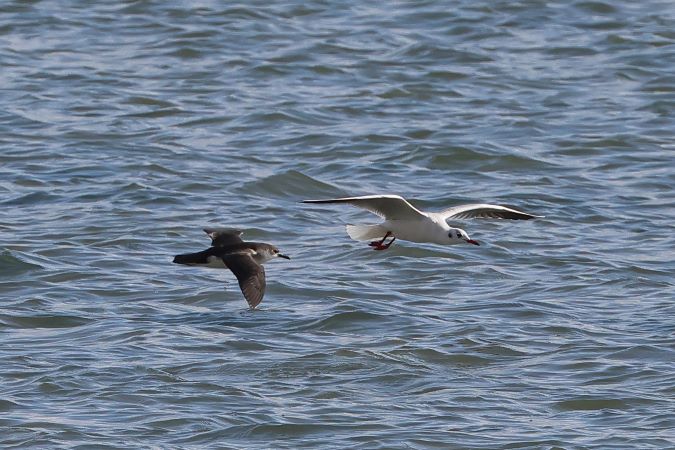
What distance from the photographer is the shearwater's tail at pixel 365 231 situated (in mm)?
12430

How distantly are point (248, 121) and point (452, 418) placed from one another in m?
8.79

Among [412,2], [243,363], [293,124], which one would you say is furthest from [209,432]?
[412,2]

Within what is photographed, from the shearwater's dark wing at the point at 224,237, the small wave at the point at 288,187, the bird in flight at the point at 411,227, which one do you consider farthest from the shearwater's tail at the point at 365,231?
the small wave at the point at 288,187

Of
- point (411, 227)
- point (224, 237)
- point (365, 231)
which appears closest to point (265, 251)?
point (224, 237)

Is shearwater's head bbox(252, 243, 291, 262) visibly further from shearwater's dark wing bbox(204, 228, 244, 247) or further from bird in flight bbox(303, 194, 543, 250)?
bird in flight bbox(303, 194, 543, 250)

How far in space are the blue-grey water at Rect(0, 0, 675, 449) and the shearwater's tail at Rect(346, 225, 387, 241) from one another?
1.46ft

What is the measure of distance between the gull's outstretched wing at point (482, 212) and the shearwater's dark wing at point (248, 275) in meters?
1.76

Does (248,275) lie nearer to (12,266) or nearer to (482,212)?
(482,212)

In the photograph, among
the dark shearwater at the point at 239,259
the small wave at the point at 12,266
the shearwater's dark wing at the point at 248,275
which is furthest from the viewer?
the small wave at the point at 12,266

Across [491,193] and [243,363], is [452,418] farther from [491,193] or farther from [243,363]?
[491,193]

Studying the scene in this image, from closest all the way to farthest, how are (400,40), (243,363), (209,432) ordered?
(209,432) < (243,363) < (400,40)

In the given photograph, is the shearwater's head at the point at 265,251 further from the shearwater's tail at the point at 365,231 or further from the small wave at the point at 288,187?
the small wave at the point at 288,187

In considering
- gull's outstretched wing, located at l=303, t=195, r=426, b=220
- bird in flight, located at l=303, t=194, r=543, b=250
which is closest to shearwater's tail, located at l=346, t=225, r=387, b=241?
bird in flight, located at l=303, t=194, r=543, b=250

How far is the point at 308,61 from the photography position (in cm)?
2036
